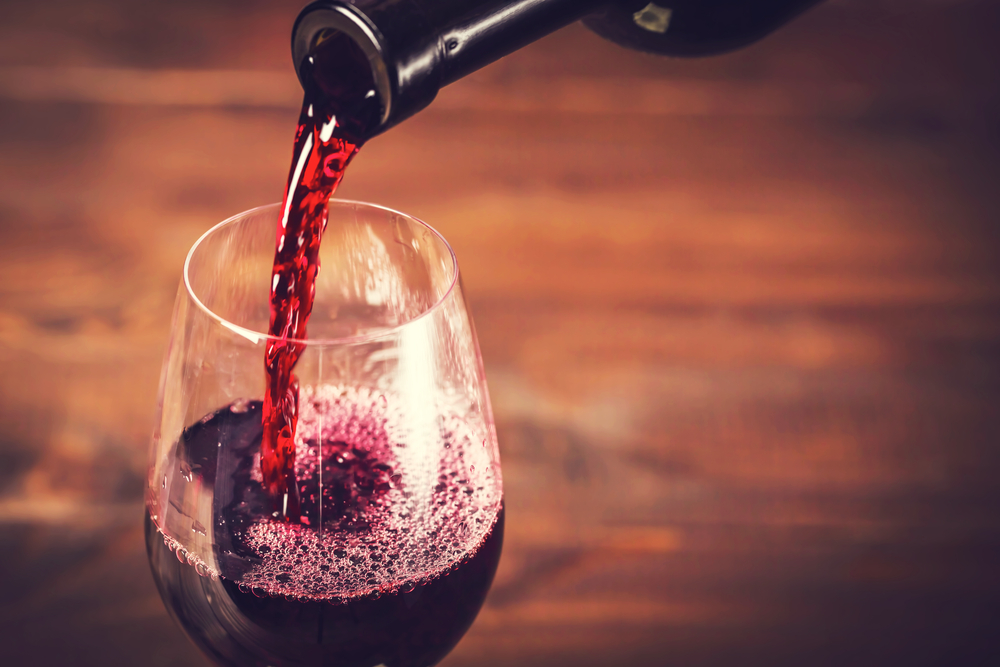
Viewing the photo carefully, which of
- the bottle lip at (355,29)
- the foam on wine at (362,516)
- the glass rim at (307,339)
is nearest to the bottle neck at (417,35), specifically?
the bottle lip at (355,29)

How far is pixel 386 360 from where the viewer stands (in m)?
0.57

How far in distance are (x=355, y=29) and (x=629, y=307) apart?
2.20 feet

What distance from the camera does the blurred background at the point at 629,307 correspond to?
0.81m

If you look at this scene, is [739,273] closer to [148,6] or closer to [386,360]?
[386,360]

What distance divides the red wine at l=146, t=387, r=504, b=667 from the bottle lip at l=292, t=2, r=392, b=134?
251mm

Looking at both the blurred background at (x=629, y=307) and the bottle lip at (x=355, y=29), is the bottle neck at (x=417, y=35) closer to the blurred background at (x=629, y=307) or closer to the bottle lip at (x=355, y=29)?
the bottle lip at (x=355, y=29)

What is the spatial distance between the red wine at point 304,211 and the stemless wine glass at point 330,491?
1 cm

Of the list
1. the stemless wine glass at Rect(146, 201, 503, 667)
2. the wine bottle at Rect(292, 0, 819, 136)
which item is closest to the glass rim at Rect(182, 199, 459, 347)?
the stemless wine glass at Rect(146, 201, 503, 667)

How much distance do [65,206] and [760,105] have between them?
97 centimetres

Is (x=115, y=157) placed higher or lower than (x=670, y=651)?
higher

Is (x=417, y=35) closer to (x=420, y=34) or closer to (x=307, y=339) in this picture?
(x=420, y=34)

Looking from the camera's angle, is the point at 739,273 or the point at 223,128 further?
the point at 223,128

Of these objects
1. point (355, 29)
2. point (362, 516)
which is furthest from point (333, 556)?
point (355, 29)

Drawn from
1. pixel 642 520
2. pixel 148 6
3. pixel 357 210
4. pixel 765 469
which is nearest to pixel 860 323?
pixel 765 469
